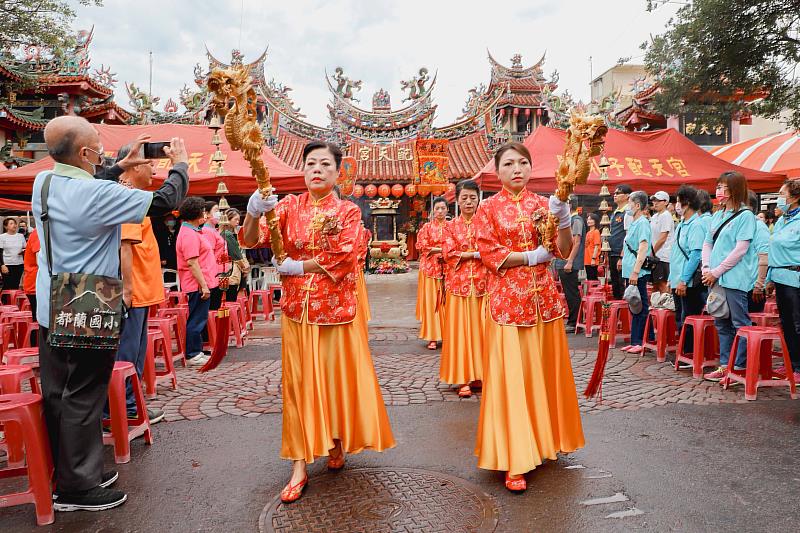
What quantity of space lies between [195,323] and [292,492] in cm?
401

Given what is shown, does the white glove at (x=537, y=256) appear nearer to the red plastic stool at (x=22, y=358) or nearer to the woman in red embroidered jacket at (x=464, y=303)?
the woman in red embroidered jacket at (x=464, y=303)

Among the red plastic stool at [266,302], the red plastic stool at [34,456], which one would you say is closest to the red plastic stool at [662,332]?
the red plastic stool at [34,456]

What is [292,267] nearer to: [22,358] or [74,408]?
[74,408]

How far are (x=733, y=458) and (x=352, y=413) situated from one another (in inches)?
90.1

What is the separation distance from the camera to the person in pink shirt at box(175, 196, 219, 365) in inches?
243

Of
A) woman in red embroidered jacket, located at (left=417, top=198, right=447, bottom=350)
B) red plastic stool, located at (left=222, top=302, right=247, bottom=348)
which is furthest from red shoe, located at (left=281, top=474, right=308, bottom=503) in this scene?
red plastic stool, located at (left=222, top=302, right=247, bottom=348)

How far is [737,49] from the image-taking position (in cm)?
1015

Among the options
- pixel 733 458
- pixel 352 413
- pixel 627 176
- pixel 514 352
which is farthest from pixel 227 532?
pixel 627 176

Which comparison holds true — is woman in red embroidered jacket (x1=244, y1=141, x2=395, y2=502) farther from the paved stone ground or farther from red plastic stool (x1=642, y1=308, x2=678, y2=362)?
red plastic stool (x1=642, y1=308, x2=678, y2=362)

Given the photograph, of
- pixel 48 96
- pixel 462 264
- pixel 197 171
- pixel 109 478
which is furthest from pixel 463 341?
pixel 48 96

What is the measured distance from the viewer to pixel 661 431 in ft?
13.3

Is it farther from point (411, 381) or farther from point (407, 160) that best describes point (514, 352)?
point (407, 160)

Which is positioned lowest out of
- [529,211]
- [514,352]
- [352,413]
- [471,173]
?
[352,413]

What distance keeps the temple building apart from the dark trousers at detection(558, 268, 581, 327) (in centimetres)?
1509
